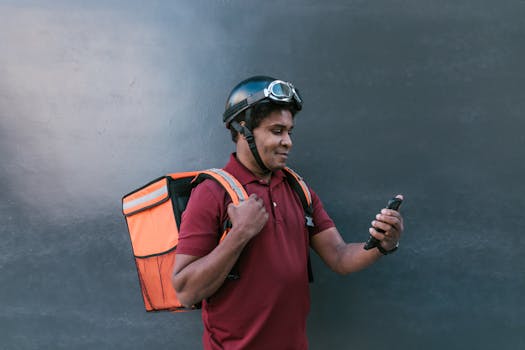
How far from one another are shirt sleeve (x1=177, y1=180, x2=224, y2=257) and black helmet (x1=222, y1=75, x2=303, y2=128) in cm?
38

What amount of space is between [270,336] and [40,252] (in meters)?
1.73

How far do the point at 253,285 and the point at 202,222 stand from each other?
337 mm

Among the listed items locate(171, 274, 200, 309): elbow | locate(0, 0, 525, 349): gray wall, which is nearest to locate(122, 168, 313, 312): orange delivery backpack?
locate(171, 274, 200, 309): elbow

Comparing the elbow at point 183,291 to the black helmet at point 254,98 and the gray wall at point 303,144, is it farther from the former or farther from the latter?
the gray wall at point 303,144

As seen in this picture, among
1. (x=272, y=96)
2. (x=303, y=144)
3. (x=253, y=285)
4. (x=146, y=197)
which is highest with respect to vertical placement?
(x=272, y=96)

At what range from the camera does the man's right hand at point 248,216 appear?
1889 mm

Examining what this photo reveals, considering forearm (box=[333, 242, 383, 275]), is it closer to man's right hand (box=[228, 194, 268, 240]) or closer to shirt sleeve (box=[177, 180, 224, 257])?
man's right hand (box=[228, 194, 268, 240])

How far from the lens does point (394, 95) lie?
2738 millimetres

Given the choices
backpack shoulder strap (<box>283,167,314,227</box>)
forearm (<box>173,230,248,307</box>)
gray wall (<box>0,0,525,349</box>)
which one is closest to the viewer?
forearm (<box>173,230,248,307</box>)

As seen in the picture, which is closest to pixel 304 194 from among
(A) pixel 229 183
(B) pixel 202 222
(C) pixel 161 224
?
(A) pixel 229 183

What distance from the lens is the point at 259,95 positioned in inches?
83.0

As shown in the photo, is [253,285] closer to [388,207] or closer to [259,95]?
[388,207]

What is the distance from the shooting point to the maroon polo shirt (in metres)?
1.99

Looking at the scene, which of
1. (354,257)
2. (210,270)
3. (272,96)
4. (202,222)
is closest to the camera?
(210,270)
